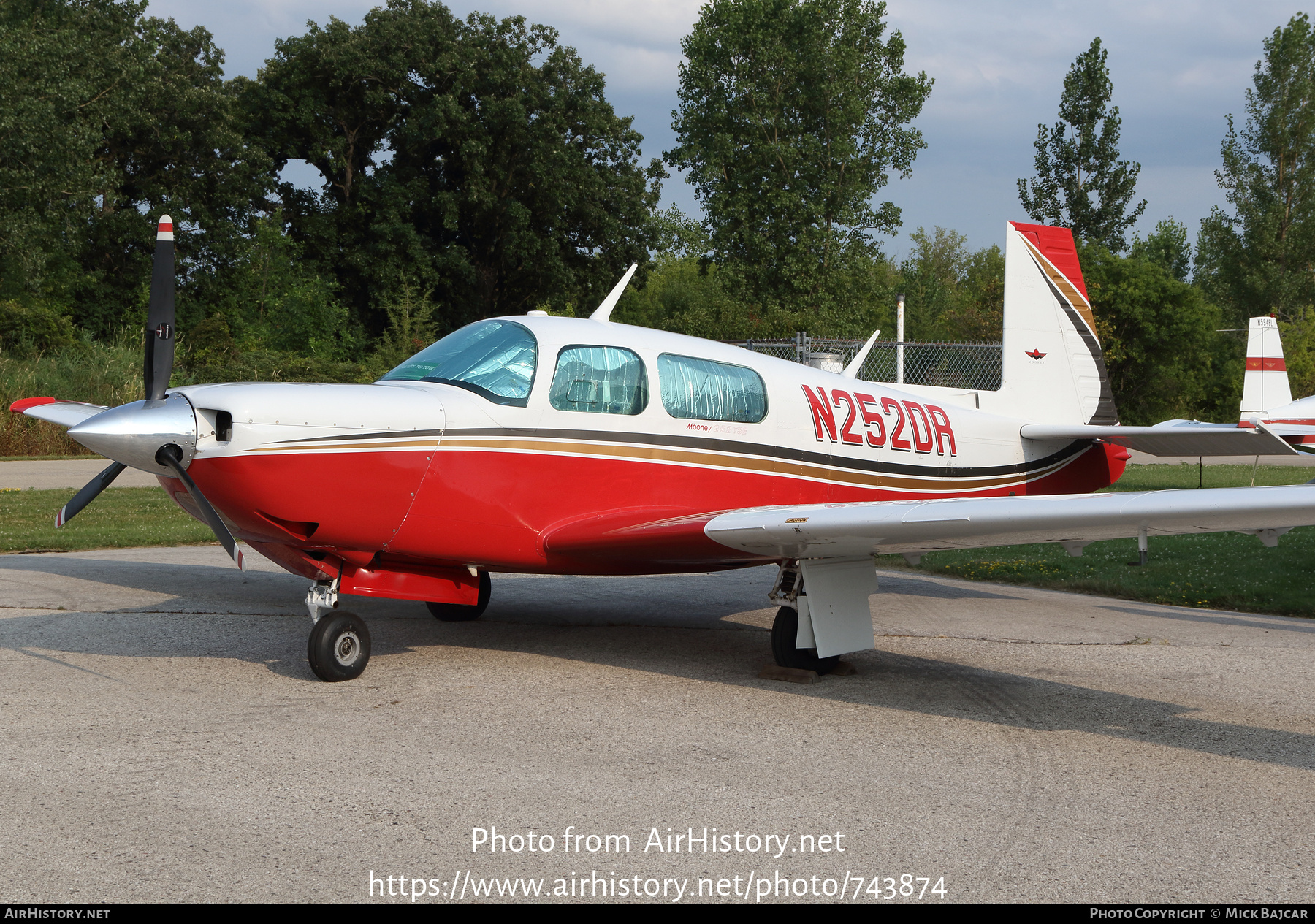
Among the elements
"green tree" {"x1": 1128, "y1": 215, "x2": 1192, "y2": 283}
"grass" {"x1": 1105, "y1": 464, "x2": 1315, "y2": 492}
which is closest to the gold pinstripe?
"grass" {"x1": 1105, "y1": 464, "x2": 1315, "y2": 492}

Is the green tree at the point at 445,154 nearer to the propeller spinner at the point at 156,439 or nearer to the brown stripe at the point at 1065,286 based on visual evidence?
the brown stripe at the point at 1065,286

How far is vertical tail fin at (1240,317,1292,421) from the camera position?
1917cm

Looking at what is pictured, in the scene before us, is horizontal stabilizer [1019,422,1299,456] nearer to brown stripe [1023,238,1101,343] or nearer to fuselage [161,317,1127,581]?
brown stripe [1023,238,1101,343]

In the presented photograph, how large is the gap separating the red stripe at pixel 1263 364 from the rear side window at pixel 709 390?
52.1 ft

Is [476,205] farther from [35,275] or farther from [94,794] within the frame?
[94,794]

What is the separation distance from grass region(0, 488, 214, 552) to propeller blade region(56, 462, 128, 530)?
5.93 meters

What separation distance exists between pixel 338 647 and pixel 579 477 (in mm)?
1737

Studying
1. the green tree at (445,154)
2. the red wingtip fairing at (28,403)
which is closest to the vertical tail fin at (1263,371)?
the red wingtip fairing at (28,403)

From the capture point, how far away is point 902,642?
24.3ft

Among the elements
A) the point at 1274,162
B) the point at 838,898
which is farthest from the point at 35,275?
the point at 1274,162

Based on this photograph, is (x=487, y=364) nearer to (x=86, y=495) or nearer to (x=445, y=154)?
(x=86, y=495)

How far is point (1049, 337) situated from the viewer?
9945 millimetres

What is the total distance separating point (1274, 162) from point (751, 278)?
30.6 m

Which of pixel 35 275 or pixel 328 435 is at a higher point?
pixel 35 275
